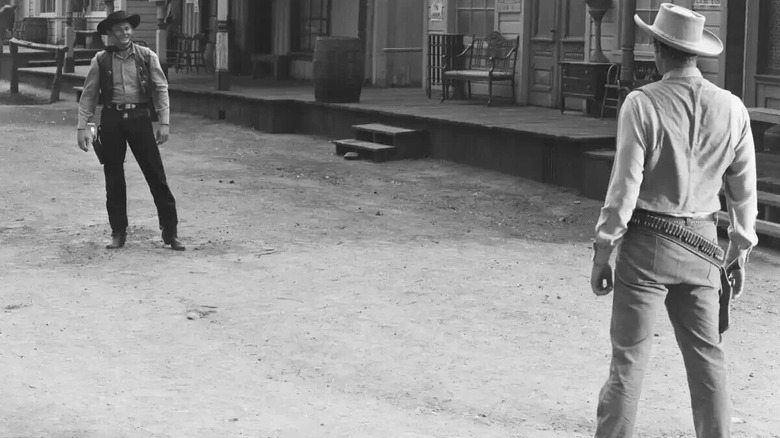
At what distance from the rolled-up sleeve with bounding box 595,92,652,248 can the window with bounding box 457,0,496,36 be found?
1374cm

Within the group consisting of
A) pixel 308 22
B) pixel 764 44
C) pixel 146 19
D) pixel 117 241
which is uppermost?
pixel 146 19

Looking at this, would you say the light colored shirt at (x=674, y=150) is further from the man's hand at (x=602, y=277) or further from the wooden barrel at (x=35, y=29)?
the wooden barrel at (x=35, y=29)

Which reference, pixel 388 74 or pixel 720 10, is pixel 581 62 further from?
A: pixel 388 74

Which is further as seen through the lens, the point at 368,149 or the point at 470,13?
the point at 470,13

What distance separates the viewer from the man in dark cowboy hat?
949 centimetres

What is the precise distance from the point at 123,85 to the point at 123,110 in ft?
0.58

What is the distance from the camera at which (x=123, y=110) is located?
375 inches

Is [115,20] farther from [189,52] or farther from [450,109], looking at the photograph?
[189,52]

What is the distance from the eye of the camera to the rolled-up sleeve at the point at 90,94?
948 centimetres

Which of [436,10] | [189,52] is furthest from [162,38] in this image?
[436,10]

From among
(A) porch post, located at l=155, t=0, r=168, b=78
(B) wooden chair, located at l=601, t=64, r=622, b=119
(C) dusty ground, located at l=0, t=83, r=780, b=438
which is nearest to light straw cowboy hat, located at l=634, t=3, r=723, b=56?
(C) dusty ground, located at l=0, t=83, r=780, b=438

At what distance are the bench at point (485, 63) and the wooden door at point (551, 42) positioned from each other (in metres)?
0.29

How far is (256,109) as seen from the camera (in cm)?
1898

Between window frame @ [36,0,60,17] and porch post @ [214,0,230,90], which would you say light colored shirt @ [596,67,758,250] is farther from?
window frame @ [36,0,60,17]
